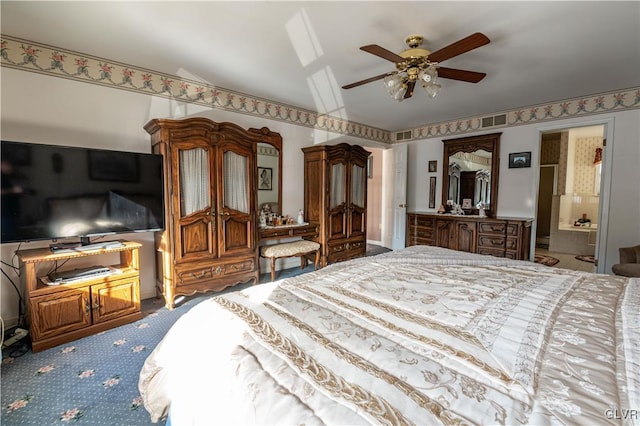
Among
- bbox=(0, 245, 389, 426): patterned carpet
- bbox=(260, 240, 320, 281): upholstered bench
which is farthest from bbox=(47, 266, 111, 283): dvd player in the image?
bbox=(260, 240, 320, 281): upholstered bench

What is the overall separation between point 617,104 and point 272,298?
493cm

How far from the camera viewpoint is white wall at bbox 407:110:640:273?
3.52 metres

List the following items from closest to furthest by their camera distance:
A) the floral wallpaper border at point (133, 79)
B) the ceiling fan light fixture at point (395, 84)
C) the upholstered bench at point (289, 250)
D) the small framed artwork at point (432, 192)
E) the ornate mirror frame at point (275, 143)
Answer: the ceiling fan light fixture at point (395, 84)
the floral wallpaper border at point (133, 79)
the upholstered bench at point (289, 250)
the ornate mirror frame at point (275, 143)
the small framed artwork at point (432, 192)

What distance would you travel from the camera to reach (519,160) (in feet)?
14.3

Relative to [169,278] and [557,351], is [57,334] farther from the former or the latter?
[557,351]

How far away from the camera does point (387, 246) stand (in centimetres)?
615

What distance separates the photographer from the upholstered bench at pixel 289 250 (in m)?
3.63

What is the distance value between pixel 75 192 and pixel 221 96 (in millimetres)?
1951

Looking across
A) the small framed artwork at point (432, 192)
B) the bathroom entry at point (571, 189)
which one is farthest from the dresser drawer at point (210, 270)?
the bathroom entry at point (571, 189)

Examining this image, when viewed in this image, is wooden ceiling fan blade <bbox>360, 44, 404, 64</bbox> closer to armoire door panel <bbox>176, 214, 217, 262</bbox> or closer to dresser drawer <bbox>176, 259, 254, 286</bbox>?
armoire door panel <bbox>176, 214, 217, 262</bbox>

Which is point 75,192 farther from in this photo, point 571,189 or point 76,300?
point 571,189

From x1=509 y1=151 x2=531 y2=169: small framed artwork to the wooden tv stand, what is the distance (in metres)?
5.19

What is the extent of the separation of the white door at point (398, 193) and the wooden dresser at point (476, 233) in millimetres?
399

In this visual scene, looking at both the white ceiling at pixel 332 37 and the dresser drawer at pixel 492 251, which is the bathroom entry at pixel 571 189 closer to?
the dresser drawer at pixel 492 251
